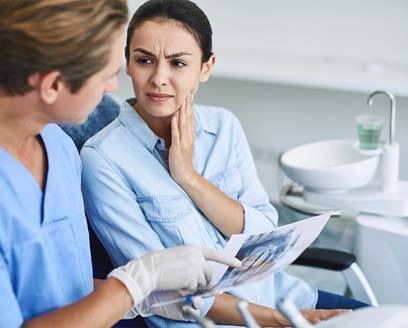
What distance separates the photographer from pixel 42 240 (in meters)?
1.08

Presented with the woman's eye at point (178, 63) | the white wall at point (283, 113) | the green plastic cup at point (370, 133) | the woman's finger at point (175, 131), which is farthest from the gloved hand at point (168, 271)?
the white wall at point (283, 113)

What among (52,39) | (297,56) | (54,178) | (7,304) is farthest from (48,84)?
(297,56)

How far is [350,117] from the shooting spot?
2.77 metres

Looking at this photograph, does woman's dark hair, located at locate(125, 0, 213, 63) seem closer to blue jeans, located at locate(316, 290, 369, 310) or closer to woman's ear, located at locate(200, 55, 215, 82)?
woman's ear, located at locate(200, 55, 215, 82)

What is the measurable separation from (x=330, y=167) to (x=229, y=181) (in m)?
0.54

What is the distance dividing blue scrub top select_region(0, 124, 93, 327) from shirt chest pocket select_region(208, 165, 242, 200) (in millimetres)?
403

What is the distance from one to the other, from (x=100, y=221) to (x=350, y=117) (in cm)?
164

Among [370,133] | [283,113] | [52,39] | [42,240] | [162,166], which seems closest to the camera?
[52,39]

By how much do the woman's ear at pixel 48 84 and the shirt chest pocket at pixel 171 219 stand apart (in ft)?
1.44

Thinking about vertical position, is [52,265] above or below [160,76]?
below

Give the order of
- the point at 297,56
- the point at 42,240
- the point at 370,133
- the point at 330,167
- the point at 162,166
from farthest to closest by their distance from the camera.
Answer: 1. the point at 297,56
2. the point at 370,133
3. the point at 330,167
4. the point at 162,166
5. the point at 42,240

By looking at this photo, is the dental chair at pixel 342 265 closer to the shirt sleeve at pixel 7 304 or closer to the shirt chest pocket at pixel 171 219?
the shirt chest pocket at pixel 171 219

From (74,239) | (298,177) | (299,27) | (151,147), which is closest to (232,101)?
(299,27)

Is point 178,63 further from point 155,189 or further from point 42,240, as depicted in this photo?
point 42,240
